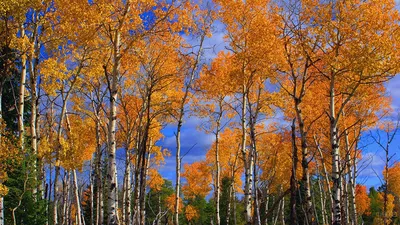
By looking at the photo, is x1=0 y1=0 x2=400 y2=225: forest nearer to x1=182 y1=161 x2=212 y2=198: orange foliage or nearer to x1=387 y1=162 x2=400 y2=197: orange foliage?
x1=182 y1=161 x2=212 y2=198: orange foliage

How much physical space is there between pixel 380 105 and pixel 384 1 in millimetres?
8873

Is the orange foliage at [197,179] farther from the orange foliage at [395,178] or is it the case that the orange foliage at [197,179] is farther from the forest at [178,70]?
the orange foliage at [395,178]

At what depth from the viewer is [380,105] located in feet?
60.6

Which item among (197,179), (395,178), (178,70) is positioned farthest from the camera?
(395,178)

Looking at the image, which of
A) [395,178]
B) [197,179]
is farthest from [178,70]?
[395,178]

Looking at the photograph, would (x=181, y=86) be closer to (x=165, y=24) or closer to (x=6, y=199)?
(x=165, y=24)

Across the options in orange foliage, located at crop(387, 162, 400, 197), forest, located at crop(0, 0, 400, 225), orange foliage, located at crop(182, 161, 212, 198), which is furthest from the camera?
orange foliage, located at crop(387, 162, 400, 197)

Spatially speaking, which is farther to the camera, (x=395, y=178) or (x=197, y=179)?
(x=395, y=178)

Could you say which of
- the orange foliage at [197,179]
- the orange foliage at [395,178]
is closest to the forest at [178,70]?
the orange foliage at [197,179]

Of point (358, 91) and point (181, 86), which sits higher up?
point (181, 86)

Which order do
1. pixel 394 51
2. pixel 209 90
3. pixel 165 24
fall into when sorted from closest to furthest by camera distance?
pixel 394 51, pixel 165 24, pixel 209 90

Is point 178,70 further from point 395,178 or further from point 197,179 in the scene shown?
point 395,178

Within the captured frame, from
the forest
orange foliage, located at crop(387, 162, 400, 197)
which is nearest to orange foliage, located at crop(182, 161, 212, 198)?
the forest

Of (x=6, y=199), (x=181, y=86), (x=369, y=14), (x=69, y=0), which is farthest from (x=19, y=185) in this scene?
(x=369, y=14)
